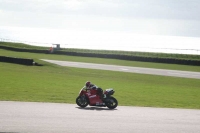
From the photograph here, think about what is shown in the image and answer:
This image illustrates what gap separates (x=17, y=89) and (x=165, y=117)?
10.2 metres

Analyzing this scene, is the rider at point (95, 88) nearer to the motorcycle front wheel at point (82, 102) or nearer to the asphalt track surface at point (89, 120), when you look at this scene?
the motorcycle front wheel at point (82, 102)

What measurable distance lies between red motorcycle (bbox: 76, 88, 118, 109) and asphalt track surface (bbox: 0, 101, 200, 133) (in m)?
0.25

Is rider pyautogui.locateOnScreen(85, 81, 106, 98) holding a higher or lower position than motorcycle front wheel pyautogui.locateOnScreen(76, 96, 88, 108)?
higher

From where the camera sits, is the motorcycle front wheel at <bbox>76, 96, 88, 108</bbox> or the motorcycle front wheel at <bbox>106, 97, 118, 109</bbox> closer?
the motorcycle front wheel at <bbox>76, 96, 88, 108</bbox>

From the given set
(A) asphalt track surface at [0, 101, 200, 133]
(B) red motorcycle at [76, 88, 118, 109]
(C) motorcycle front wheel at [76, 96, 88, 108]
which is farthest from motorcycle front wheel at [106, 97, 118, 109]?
(C) motorcycle front wheel at [76, 96, 88, 108]

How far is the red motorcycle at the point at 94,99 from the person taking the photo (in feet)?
58.0

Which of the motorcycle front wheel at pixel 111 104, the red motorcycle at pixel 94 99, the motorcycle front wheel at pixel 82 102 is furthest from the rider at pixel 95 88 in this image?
the motorcycle front wheel at pixel 82 102

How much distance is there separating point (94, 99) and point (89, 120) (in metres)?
3.50

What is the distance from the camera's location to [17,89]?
2339cm

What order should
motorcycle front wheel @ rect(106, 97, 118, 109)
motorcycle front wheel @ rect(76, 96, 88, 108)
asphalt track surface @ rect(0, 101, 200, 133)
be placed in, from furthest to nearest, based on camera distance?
motorcycle front wheel @ rect(106, 97, 118, 109), motorcycle front wheel @ rect(76, 96, 88, 108), asphalt track surface @ rect(0, 101, 200, 133)

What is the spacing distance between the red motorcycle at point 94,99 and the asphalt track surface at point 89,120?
25cm

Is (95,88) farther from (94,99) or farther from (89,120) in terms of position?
(89,120)

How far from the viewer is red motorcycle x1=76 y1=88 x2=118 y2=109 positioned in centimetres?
1767

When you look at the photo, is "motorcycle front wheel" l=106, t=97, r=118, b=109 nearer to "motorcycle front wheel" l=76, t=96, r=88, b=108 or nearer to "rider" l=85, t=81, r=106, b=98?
"rider" l=85, t=81, r=106, b=98
